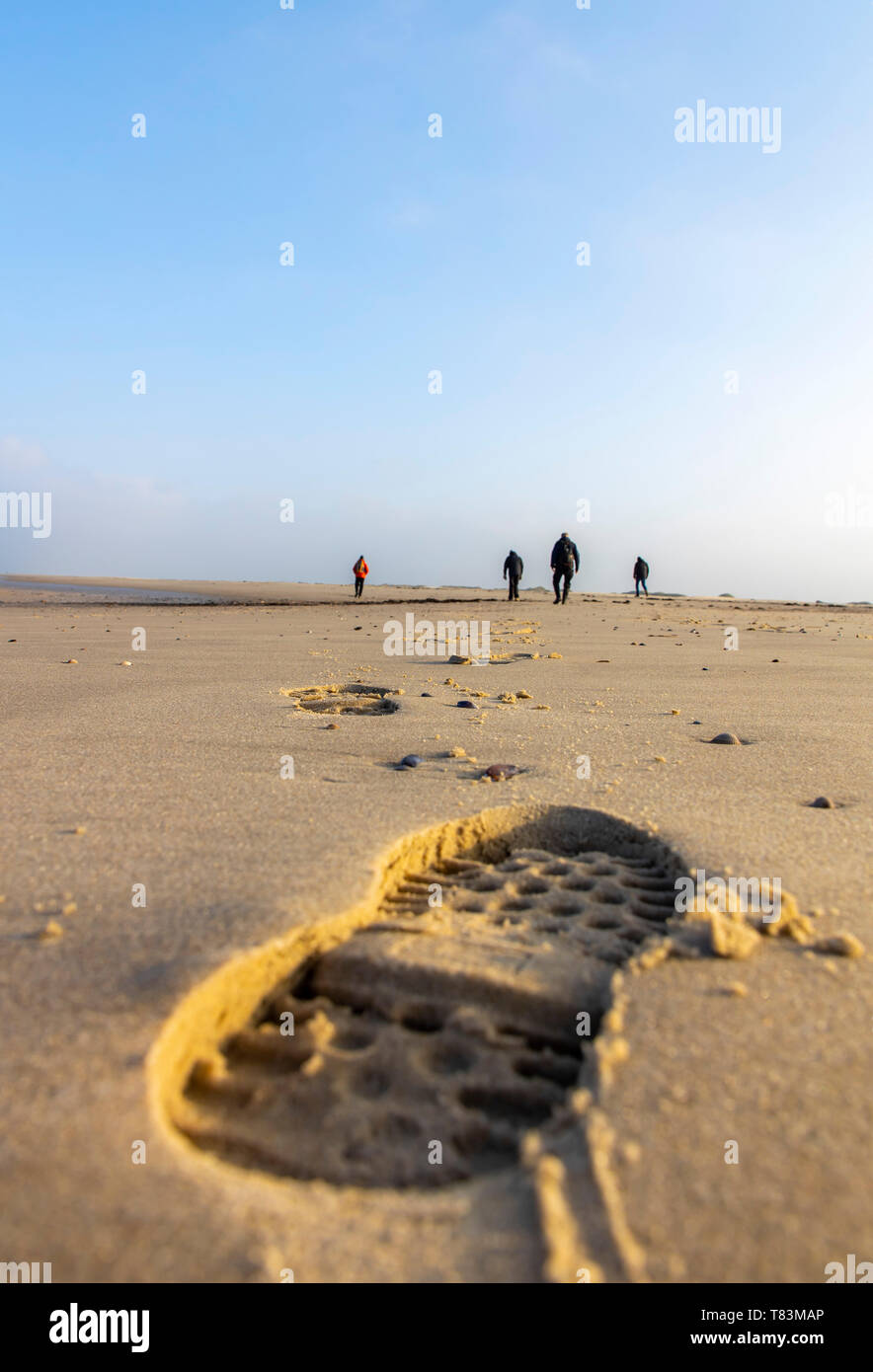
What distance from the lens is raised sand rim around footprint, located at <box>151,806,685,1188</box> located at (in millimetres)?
1039

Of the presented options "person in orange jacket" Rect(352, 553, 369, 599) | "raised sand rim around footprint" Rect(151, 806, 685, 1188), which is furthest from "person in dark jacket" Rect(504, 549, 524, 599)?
"raised sand rim around footprint" Rect(151, 806, 685, 1188)

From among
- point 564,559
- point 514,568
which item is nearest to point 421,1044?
point 564,559

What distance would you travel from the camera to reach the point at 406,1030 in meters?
1.26

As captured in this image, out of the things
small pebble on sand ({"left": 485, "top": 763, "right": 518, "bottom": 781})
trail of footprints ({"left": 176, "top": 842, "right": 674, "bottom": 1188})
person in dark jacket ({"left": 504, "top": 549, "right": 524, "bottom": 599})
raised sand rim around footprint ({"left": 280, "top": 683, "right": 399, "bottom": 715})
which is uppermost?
person in dark jacket ({"left": 504, "top": 549, "right": 524, "bottom": 599})

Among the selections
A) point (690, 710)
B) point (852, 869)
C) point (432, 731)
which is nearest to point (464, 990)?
point (852, 869)

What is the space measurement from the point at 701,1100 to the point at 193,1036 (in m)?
→ 0.71

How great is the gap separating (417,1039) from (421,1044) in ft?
0.04

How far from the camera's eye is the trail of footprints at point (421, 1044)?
40.7 inches

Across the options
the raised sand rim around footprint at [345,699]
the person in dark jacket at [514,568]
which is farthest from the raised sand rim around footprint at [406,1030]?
the person in dark jacket at [514,568]

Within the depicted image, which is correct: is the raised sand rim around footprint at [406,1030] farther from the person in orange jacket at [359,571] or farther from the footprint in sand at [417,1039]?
the person in orange jacket at [359,571]

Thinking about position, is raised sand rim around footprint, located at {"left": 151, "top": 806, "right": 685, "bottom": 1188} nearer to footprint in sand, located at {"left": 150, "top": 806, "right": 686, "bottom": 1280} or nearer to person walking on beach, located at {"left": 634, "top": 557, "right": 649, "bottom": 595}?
footprint in sand, located at {"left": 150, "top": 806, "right": 686, "bottom": 1280}

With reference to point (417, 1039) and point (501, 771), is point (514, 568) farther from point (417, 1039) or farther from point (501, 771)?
point (417, 1039)

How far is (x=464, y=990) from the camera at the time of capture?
132 cm

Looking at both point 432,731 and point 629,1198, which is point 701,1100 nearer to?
point 629,1198
